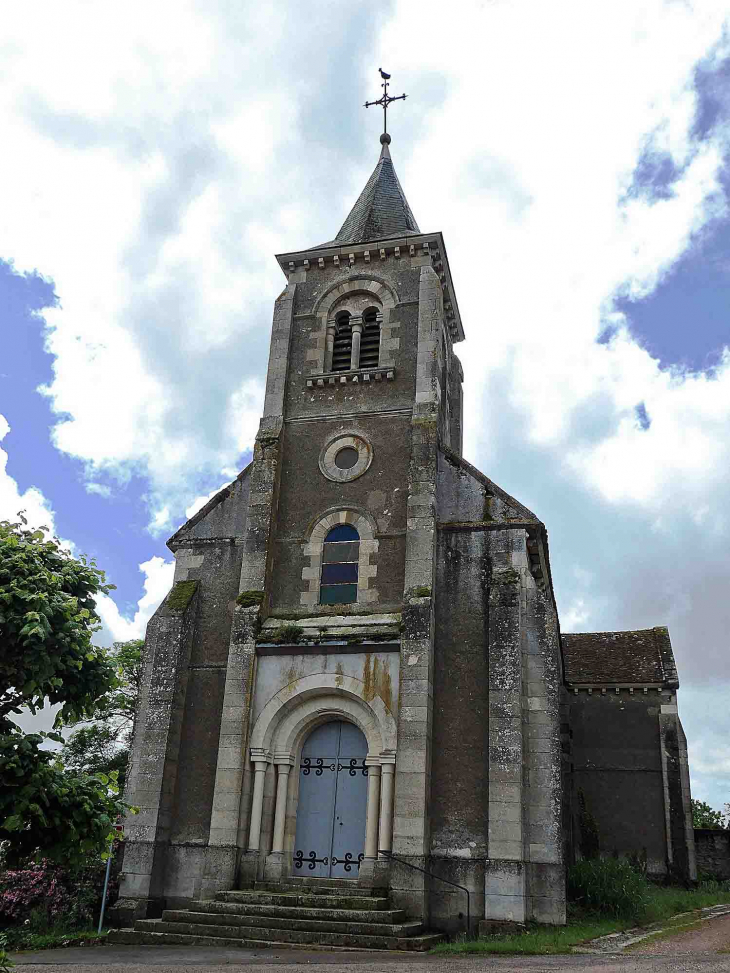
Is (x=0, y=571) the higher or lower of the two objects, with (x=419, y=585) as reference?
lower

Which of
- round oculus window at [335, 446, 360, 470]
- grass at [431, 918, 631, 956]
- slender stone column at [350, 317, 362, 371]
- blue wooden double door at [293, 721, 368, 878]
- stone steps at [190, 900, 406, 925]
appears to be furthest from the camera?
slender stone column at [350, 317, 362, 371]

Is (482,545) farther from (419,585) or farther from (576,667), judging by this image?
(576,667)

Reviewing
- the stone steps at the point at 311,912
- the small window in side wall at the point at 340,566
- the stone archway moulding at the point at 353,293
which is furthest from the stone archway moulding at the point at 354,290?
the stone steps at the point at 311,912

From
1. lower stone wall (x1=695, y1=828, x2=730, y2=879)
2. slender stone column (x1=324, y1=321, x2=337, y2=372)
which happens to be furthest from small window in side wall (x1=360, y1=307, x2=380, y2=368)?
lower stone wall (x1=695, y1=828, x2=730, y2=879)

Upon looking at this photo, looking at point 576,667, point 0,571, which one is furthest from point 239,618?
point 576,667

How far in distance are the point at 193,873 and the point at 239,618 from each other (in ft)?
16.7

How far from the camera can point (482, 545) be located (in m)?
18.1

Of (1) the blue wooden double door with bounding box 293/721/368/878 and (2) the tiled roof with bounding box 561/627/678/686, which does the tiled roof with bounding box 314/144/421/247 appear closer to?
(1) the blue wooden double door with bounding box 293/721/368/878

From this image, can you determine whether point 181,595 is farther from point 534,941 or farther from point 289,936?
point 534,941

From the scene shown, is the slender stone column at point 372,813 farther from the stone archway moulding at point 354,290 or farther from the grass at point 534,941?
the stone archway moulding at point 354,290

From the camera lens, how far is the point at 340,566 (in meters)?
19.1

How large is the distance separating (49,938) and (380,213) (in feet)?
62.6

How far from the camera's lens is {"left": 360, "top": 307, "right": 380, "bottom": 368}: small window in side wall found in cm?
2138

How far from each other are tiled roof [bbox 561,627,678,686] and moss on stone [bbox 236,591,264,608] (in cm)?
1338
